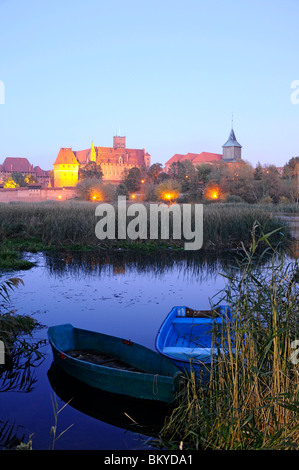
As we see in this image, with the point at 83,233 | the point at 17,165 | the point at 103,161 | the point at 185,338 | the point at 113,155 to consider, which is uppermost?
the point at 113,155

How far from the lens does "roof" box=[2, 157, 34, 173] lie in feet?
352

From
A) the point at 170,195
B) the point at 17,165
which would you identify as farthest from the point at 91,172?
the point at 17,165

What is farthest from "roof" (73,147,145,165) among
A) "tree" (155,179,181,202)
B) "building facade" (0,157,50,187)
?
"tree" (155,179,181,202)

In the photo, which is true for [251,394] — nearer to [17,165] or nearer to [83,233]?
[83,233]

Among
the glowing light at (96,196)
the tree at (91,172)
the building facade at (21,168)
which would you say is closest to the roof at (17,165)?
the building facade at (21,168)

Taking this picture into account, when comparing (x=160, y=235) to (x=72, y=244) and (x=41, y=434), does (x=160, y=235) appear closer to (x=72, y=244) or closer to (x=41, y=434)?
(x=72, y=244)

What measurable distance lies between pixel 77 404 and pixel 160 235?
12.6 meters

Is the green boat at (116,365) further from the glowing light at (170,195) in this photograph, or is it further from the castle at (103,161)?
the castle at (103,161)

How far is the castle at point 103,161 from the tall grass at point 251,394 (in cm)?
8277

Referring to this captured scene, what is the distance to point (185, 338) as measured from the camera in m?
6.52

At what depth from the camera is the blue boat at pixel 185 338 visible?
5.11 metres

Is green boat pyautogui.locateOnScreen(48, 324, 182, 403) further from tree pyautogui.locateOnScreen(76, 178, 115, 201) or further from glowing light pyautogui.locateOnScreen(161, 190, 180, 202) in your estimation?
tree pyautogui.locateOnScreen(76, 178, 115, 201)

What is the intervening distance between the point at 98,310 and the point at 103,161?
97.0 meters

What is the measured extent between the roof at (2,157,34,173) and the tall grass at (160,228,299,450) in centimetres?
10724
